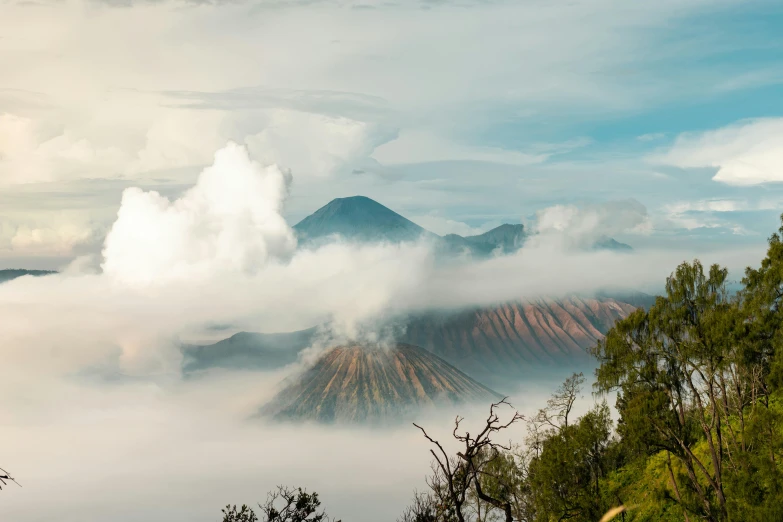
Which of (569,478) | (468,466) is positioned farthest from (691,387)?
(468,466)

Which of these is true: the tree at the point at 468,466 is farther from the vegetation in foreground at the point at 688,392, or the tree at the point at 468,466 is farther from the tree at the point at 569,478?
the tree at the point at 569,478

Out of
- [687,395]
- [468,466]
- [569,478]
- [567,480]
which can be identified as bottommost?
[567,480]

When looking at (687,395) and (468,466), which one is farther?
(687,395)

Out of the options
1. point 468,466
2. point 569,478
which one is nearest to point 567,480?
point 569,478

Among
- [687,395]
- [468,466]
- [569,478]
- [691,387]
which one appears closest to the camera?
[468,466]

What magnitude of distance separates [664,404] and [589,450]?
12494 millimetres

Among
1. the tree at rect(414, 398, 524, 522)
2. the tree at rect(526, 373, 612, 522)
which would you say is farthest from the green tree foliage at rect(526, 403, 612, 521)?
the tree at rect(414, 398, 524, 522)

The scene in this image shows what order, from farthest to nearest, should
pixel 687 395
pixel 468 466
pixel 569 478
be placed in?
pixel 569 478 < pixel 687 395 < pixel 468 466

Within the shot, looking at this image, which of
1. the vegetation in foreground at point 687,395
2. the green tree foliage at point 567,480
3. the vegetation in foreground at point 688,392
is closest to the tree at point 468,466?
the vegetation in foreground at point 688,392

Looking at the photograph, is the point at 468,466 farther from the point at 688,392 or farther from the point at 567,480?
the point at 688,392

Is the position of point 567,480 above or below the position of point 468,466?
below

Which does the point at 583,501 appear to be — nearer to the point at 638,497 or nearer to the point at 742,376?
the point at 742,376

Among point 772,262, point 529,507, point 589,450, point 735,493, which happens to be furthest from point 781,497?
point 529,507

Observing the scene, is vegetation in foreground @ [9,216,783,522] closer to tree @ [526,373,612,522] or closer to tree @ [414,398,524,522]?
tree @ [526,373,612,522]
